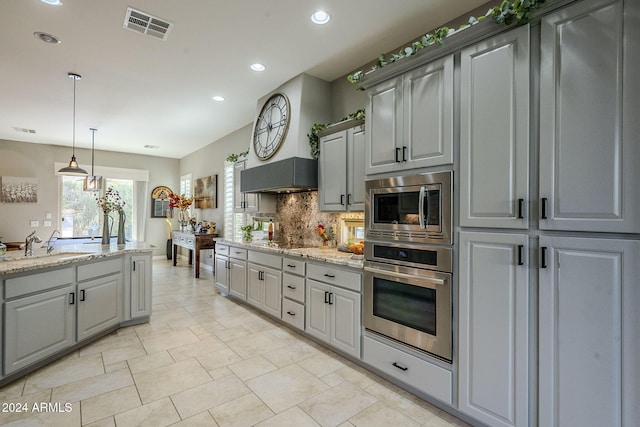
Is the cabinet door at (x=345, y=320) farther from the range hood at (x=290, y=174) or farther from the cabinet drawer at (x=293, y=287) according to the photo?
the range hood at (x=290, y=174)

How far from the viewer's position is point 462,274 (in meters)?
1.96

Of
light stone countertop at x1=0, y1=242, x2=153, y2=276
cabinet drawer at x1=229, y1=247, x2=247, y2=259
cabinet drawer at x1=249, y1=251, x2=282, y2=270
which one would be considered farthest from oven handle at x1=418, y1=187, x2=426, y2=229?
light stone countertop at x1=0, y1=242, x2=153, y2=276

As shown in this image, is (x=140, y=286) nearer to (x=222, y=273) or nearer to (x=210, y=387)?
(x=222, y=273)

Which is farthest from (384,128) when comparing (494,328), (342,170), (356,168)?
(494,328)

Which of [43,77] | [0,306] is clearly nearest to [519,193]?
[0,306]

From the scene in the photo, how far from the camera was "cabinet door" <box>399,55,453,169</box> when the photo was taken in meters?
2.06

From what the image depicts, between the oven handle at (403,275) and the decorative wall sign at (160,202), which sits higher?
the decorative wall sign at (160,202)

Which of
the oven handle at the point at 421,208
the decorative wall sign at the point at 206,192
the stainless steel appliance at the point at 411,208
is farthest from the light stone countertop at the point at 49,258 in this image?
the decorative wall sign at the point at 206,192

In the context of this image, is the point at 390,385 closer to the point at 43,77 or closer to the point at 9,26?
the point at 9,26

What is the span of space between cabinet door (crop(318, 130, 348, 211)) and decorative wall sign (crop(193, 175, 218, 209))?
13.5 ft

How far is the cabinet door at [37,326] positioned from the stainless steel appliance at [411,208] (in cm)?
273

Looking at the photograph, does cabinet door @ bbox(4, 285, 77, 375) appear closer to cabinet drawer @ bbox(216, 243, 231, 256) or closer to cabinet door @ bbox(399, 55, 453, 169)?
cabinet drawer @ bbox(216, 243, 231, 256)

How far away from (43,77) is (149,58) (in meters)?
1.55

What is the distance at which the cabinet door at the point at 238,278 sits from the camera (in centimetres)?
427
